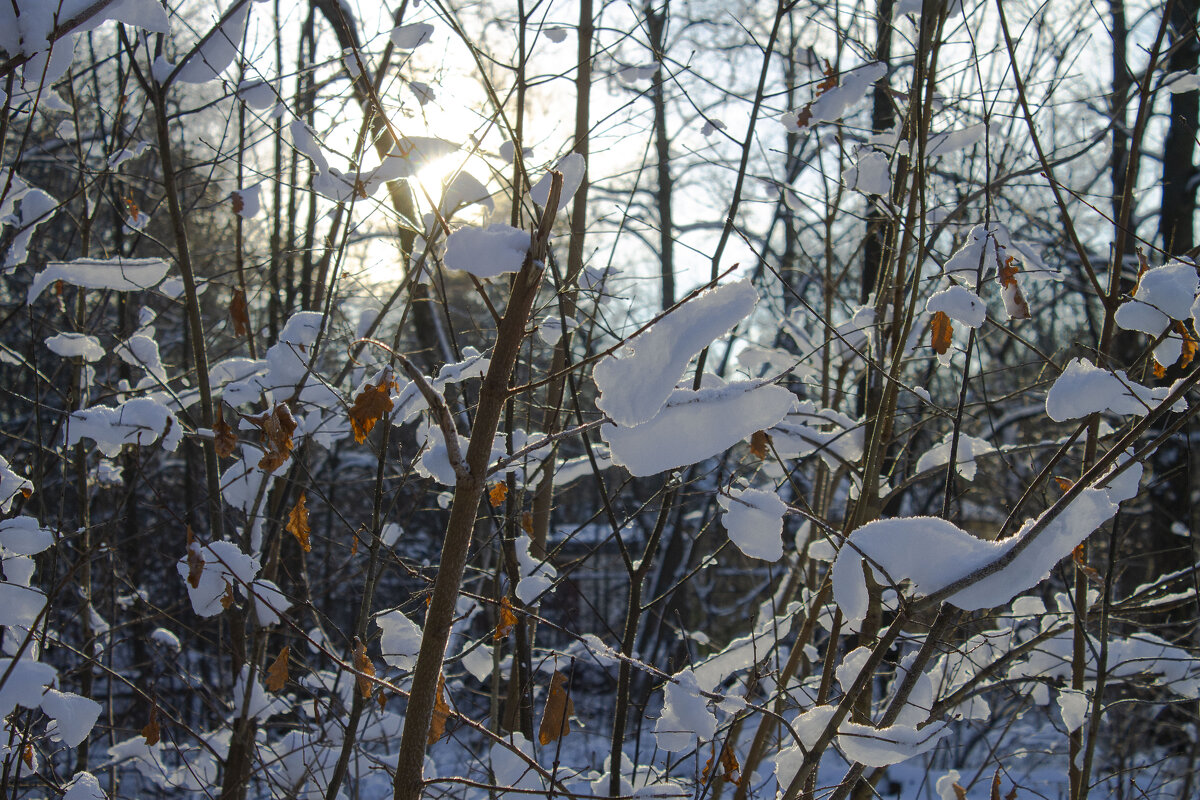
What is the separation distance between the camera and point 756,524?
1.47 meters

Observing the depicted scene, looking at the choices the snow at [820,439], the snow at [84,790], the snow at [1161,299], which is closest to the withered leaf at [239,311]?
the snow at [84,790]

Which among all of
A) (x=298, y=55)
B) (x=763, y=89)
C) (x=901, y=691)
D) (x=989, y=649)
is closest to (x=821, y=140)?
(x=763, y=89)

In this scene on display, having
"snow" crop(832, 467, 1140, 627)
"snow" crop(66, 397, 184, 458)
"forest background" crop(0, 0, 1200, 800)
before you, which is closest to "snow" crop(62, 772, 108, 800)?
"forest background" crop(0, 0, 1200, 800)

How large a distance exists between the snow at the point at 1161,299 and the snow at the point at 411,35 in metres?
1.70

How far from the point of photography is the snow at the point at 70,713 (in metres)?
1.80

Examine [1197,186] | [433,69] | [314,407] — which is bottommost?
[314,407]

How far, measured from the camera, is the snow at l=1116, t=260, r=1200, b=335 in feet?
4.25

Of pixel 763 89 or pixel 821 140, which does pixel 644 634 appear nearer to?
pixel 821 140

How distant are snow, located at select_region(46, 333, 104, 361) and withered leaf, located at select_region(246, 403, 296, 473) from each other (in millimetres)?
1166

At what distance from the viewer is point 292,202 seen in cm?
349

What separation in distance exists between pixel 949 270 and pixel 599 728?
6.81m

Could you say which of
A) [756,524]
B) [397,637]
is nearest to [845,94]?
[756,524]

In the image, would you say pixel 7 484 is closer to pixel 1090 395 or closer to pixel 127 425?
pixel 127 425

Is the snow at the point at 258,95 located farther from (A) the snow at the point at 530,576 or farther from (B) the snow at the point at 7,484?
(A) the snow at the point at 530,576
